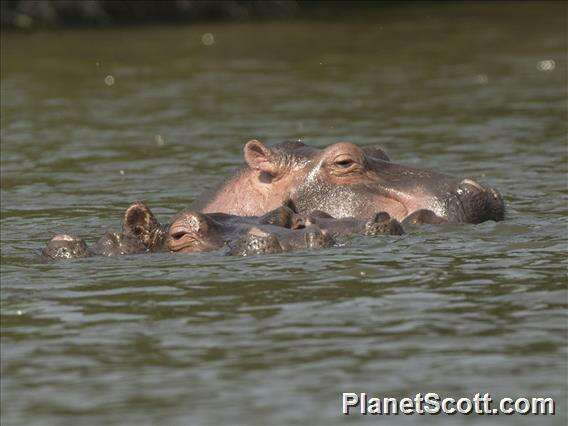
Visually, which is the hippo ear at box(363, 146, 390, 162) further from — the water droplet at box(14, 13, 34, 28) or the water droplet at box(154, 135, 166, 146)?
the water droplet at box(14, 13, 34, 28)

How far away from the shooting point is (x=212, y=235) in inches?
373

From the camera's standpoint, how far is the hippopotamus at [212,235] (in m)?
9.23

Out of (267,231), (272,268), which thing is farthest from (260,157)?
(272,268)

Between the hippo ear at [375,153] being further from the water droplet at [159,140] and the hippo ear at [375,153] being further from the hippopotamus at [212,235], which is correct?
the water droplet at [159,140]

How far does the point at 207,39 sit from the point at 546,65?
6.29m

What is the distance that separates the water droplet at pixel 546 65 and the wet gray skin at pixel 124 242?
10855mm

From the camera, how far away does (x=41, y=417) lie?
6199mm

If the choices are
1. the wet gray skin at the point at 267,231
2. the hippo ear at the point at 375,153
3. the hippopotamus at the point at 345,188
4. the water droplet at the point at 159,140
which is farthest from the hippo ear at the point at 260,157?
the water droplet at the point at 159,140

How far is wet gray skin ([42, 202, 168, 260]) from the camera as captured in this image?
941 centimetres

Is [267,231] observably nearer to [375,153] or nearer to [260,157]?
[260,157]

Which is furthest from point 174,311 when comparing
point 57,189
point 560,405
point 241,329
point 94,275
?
point 57,189

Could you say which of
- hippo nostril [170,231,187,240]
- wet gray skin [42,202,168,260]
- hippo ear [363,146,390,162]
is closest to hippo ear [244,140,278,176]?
hippo ear [363,146,390,162]

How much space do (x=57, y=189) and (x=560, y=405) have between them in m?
7.58

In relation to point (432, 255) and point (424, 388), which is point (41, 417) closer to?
point (424, 388)
